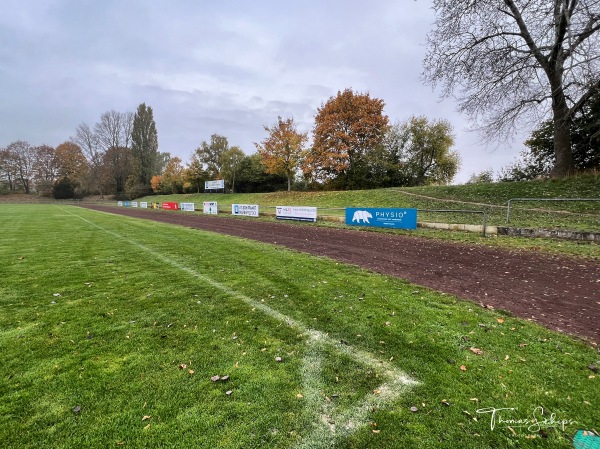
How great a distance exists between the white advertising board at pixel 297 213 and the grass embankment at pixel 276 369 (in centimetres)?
1285

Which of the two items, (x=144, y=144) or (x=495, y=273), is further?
(x=144, y=144)

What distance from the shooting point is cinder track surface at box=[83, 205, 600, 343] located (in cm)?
451

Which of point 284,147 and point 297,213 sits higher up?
point 284,147

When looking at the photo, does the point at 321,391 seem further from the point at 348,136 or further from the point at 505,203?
the point at 348,136

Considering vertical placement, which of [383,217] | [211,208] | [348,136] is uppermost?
[348,136]

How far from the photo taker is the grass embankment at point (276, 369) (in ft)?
6.95

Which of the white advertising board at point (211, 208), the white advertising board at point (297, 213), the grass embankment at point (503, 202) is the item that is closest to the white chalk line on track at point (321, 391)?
the grass embankment at point (503, 202)

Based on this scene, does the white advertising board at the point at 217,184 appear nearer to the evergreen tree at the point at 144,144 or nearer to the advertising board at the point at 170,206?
the advertising board at the point at 170,206

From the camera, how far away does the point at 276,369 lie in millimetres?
2883

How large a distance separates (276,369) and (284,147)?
108 ft

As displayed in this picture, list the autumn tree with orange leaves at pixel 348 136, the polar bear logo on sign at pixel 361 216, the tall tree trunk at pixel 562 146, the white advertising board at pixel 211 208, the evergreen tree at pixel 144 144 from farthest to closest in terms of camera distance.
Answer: the evergreen tree at pixel 144 144 → the autumn tree with orange leaves at pixel 348 136 → the white advertising board at pixel 211 208 → the tall tree trunk at pixel 562 146 → the polar bear logo on sign at pixel 361 216

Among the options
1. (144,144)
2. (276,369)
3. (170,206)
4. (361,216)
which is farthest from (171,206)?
(276,369)

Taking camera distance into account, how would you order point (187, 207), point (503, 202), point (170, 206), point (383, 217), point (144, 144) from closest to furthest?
point (383, 217) < point (503, 202) < point (187, 207) < point (170, 206) < point (144, 144)
